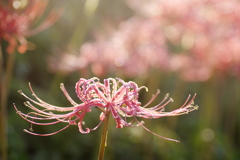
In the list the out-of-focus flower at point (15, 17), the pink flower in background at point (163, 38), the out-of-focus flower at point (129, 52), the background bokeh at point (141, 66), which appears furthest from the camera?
the background bokeh at point (141, 66)

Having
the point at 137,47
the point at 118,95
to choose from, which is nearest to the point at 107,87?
the point at 118,95

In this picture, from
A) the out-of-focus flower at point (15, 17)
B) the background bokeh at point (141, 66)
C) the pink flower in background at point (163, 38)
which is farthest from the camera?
the background bokeh at point (141, 66)

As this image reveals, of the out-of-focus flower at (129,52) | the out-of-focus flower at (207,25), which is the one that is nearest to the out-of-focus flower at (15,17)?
the out-of-focus flower at (129,52)

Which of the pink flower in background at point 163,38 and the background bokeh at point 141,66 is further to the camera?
the background bokeh at point 141,66

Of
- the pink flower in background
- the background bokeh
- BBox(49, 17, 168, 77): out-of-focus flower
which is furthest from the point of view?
the background bokeh

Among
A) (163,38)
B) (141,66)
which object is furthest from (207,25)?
(141,66)

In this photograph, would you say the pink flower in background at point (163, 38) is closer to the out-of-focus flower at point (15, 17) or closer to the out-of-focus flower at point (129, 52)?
the out-of-focus flower at point (129, 52)

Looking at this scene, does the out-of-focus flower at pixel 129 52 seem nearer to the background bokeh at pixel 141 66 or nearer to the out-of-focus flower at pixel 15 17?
the background bokeh at pixel 141 66

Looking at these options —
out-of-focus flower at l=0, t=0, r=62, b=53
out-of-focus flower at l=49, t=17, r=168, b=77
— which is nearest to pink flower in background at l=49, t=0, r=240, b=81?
out-of-focus flower at l=49, t=17, r=168, b=77

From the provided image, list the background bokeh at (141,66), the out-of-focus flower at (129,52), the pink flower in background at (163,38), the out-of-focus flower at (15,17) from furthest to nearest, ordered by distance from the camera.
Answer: the background bokeh at (141,66)
the pink flower in background at (163,38)
the out-of-focus flower at (129,52)
the out-of-focus flower at (15,17)

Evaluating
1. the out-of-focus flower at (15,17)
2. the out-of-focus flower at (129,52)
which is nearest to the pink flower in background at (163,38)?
the out-of-focus flower at (129,52)

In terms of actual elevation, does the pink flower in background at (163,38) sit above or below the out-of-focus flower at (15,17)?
above

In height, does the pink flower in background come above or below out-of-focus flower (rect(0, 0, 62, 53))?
above

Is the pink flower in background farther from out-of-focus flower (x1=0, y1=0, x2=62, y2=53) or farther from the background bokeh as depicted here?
out-of-focus flower (x1=0, y1=0, x2=62, y2=53)
